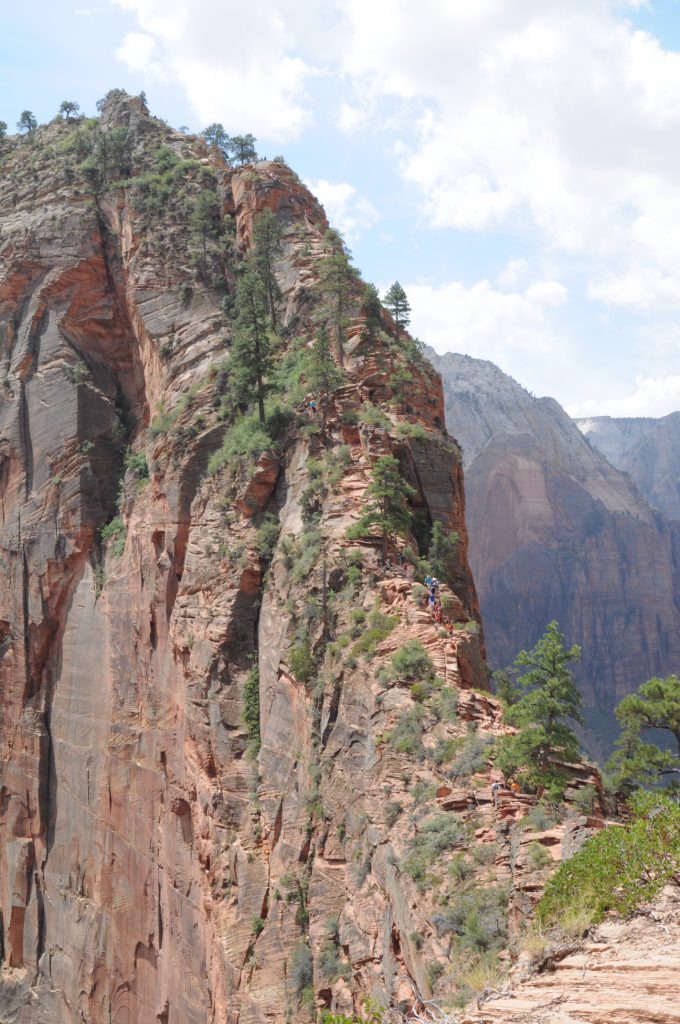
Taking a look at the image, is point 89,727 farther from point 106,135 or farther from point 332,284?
point 106,135

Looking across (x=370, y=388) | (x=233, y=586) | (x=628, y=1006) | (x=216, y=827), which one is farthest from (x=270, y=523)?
(x=628, y=1006)

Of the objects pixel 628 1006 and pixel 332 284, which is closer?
pixel 628 1006

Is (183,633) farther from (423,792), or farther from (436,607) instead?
(423,792)

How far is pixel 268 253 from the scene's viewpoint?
5138 cm

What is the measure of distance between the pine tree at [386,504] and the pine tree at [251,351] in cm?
934

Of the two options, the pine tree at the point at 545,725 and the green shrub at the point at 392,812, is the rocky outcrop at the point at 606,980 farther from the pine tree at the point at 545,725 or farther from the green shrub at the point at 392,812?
→ the green shrub at the point at 392,812

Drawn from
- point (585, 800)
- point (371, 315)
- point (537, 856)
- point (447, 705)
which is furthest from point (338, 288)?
point (537, 856)

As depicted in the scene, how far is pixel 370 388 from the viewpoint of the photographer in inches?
1649

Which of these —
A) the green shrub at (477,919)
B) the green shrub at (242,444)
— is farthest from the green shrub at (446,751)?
the green shrub at (242,444)

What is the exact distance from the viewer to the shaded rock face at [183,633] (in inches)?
1187

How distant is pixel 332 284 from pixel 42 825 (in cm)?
3928

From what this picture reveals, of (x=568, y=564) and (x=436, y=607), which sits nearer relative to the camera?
(x=436, y=607)

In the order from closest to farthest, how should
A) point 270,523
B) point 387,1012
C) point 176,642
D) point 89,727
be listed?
point 387,1012, point 270,523, point 176,642, point 89,727

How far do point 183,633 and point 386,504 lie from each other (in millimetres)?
14015
